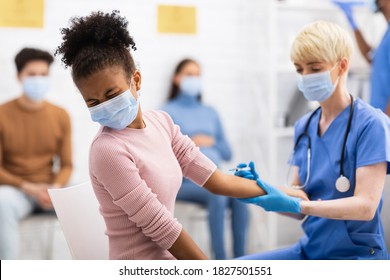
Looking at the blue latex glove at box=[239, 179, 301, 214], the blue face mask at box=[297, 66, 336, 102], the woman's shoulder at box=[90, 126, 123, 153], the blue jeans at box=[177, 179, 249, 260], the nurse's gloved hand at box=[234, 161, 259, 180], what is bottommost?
the blue jeans at box=[177, 179, 249, 260]

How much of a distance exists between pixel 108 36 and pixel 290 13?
1.62 metres

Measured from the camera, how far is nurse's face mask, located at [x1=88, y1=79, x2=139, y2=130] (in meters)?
0.90

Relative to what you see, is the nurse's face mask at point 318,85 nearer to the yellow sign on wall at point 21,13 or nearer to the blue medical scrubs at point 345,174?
the blue medical scrubs at point 345,174

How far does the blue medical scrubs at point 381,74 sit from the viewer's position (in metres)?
1.60

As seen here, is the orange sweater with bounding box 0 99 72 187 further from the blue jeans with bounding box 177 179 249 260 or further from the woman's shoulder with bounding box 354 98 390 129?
the woman's shoulder with bounding box 354 98 390 129

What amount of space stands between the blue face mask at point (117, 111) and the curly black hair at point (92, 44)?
0.19 feet

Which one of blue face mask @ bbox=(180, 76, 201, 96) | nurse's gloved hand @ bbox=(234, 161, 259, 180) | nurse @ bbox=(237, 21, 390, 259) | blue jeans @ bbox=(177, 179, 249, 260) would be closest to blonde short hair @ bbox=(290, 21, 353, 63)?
nurse @ bbox=(237, 21, 390, 259)

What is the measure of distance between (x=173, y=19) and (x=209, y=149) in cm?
50


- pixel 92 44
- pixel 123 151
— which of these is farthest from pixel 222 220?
pixel 92 44

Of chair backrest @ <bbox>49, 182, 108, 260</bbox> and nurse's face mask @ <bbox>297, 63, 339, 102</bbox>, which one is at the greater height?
nurse's face mask @ <bbox>297, 63, 339, 102</bbox>

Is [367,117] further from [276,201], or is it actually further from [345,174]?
[276,201]

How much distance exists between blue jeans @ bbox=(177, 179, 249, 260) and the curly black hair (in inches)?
28.0

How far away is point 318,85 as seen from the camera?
1130 millimetres
